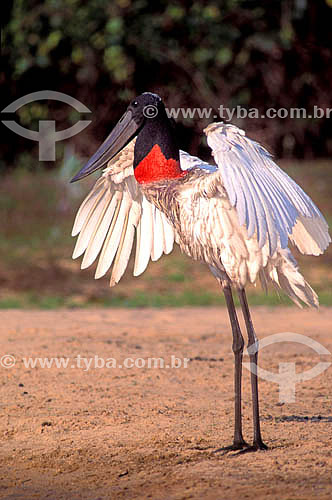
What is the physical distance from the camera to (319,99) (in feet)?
42.3

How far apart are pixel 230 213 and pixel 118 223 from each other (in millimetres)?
822

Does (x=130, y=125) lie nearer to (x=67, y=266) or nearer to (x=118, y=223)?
(x=118, y=223)

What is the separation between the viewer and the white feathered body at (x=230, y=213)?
3.40m

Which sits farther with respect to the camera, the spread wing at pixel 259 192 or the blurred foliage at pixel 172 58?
the blurred foliage at pixel 172 58

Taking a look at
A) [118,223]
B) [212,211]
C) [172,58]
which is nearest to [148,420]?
[118,223]
